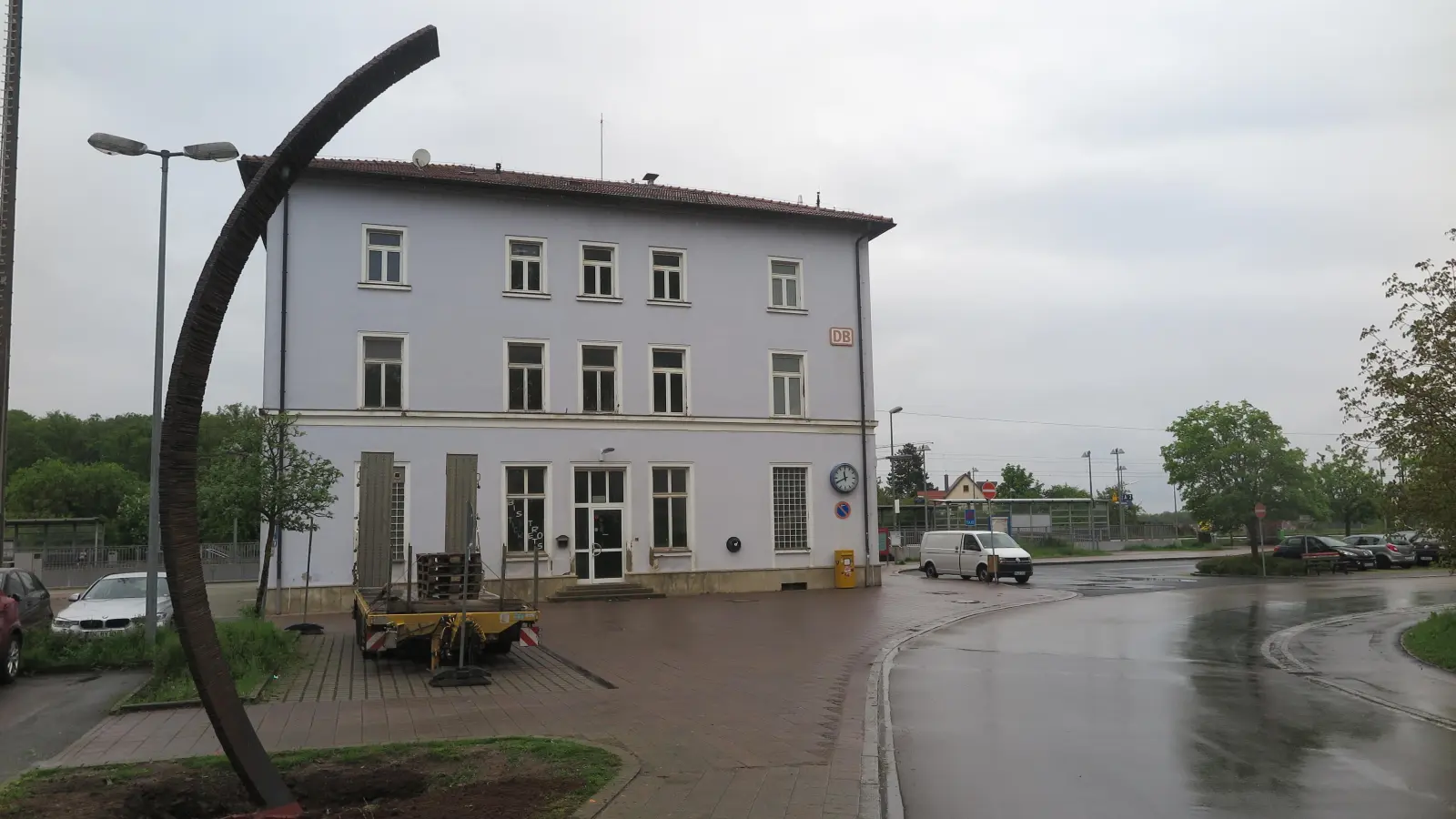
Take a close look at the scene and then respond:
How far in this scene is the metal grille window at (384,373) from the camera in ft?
82.6

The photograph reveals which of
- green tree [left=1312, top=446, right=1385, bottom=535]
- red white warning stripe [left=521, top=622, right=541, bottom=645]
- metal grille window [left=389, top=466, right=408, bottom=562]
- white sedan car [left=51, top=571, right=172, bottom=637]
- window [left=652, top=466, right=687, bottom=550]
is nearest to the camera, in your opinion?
red white warning stripe [left=521, top=622, right=541, bottom=645]

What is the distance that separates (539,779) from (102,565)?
137 ft

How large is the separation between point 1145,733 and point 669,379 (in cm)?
1984

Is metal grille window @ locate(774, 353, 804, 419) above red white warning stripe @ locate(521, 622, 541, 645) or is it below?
above

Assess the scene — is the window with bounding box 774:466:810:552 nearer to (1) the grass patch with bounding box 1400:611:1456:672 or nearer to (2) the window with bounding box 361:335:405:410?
(2) the window with bounding box 361:335:405:410

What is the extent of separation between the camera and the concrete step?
25.7 m

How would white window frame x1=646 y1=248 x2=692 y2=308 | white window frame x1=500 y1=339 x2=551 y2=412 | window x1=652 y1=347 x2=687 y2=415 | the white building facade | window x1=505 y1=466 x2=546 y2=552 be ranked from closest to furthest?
the white building facade
window x1=505 y1=466 x2=546 y2=552
white window frame x1=500 y1=339 x2=551 y2=412
window x1=652 y1=347 x2=687 y2=415
white window frame x1=646 y1=248 x2=692 y2=308

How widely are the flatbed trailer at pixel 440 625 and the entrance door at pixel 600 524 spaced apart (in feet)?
39.9

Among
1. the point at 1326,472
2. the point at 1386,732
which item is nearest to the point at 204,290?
the point at 1386,732

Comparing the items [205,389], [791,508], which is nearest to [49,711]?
[205,389]

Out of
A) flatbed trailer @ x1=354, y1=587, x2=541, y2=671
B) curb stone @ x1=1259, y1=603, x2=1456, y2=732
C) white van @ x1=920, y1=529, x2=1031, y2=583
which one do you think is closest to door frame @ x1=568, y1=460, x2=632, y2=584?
white van @ x1=920, y1=529, x2=1031, y2=583

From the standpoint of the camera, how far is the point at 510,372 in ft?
86.9

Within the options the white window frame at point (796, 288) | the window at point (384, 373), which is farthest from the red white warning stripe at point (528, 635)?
the white window frame at point (796, 288)

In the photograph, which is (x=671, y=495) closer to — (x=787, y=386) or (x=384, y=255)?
(x=787, y=386)
